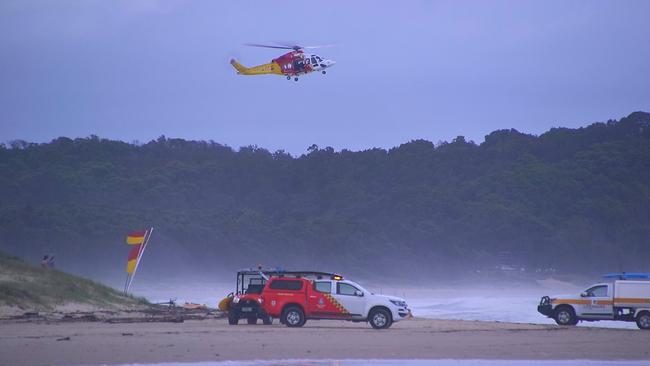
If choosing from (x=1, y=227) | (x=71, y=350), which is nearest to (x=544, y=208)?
(x=1, y=227)

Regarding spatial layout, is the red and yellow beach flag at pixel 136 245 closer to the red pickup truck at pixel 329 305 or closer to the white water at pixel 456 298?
the white water at pixel 456 298

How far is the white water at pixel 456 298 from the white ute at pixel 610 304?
13.5ft

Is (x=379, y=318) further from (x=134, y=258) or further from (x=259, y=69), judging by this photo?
(x=259, y=69)

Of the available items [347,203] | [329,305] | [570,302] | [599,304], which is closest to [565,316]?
[570,302]

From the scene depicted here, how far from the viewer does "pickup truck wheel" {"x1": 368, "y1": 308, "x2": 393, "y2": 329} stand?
27.1m

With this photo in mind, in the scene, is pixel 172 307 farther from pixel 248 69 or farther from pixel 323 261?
pixel 323 261

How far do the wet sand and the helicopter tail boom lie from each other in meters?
19.4

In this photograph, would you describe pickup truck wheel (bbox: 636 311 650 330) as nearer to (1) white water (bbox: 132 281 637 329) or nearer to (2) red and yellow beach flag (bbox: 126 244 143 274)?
(1) white water (bbox: 132 281 637 329)

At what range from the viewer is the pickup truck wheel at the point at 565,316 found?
30.2 meters

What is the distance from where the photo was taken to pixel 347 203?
8919 centimetres

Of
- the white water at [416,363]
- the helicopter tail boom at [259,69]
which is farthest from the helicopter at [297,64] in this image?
the white water at [416,363]

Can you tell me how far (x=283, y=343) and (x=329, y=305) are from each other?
17.9ft

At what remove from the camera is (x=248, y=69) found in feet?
153

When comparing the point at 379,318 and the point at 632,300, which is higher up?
the point at 632,300
